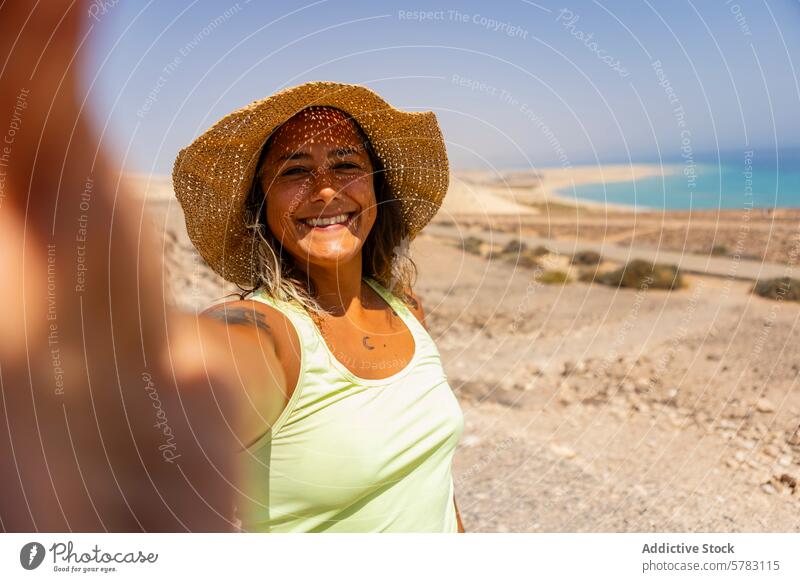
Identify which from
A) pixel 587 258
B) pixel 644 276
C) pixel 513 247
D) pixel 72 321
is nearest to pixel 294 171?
pixel 72 321

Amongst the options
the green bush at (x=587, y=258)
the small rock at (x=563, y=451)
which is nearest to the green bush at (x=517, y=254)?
the green bush at (x=587, y=258)

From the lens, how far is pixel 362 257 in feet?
6.04

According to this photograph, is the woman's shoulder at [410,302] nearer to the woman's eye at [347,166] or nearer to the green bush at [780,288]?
the woman's eye at [347,166]

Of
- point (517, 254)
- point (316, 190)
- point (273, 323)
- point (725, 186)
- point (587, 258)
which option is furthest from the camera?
point (725, 186)

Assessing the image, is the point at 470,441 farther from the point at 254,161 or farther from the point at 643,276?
the point at 643,276

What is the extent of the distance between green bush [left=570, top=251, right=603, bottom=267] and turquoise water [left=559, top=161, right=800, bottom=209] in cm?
95

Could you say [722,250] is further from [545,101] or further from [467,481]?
[545,101]

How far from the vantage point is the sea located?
92.7 inches

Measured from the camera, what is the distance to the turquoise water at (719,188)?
248 cm

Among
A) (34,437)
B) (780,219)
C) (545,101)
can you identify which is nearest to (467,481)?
(545,101)

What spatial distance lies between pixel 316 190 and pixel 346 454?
50 centimetres

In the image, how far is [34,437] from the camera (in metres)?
0.86

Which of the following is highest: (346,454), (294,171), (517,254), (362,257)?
(294,171)

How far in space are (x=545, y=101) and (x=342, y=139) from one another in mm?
989
